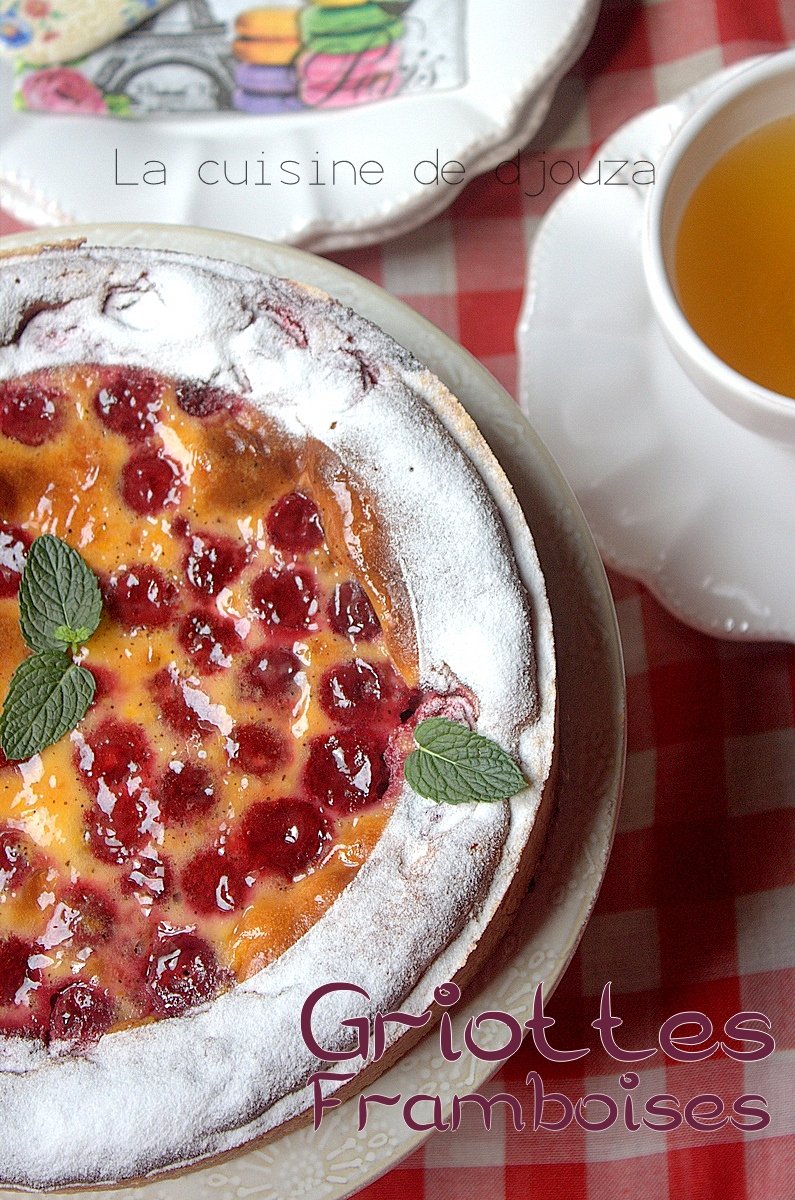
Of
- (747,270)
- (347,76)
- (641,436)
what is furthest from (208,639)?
(347,76)

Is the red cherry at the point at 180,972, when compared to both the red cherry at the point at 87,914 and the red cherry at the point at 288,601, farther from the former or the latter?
the red cherry at the point at 288,601

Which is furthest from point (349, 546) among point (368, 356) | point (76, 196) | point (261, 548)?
point (76, 196)

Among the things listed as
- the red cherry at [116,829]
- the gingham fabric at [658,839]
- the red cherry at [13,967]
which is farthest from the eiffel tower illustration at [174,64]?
the red cherry at [13,967]

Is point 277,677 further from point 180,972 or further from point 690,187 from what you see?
point 690,187

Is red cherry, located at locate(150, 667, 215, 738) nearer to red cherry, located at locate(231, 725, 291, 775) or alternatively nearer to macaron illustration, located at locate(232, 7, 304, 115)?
red cherry, located at locate(231, 725, 291, 775)

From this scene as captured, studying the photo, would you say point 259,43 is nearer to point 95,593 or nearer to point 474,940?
point 95,593

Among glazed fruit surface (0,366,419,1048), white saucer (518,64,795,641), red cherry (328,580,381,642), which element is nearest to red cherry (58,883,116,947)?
glazed fruit surface (0,366,419,1048)
